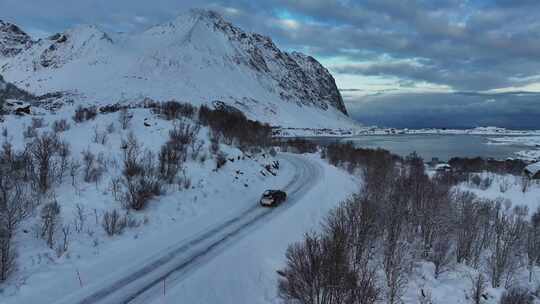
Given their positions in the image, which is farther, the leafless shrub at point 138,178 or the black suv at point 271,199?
the black suv at point 271,199

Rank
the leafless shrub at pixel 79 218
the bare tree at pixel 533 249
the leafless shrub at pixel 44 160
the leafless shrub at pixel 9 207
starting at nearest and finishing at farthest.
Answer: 1. the leafless shrub at pixel 9 207
2. the leafless shrub at pixel 79 218
3. the leafless shrub at pixel 44 160
4. the bare tree at pixel 533 249

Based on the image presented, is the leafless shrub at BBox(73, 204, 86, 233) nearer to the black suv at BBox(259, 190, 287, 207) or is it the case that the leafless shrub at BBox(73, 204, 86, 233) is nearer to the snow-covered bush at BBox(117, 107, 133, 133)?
the black suv at BBox(259, 190, 287, 207)

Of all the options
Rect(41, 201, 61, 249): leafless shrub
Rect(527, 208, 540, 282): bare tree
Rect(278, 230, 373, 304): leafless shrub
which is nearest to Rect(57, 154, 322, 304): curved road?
Rect(41, 201, 61, 249): leafless shrub

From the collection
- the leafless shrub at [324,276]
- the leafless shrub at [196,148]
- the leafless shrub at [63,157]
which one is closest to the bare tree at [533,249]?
the leafless shrub at [324,276]

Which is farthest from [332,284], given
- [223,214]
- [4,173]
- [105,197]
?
[4,173]

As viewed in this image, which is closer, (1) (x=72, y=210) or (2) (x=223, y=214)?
(1) (x=72, y=210)

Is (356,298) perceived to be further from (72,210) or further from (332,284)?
(72,210)

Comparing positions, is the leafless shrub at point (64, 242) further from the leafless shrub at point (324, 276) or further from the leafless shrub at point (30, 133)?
the leafless shrub at point (30, 133)
